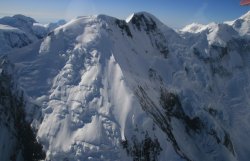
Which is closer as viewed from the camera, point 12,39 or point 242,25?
point 242,25

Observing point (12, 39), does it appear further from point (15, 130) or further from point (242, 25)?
point (15, 130)

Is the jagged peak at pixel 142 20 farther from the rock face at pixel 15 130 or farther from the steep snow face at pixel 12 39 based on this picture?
the steep snow face at pixel 12 39

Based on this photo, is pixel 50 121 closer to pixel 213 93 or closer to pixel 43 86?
pixel 43 86

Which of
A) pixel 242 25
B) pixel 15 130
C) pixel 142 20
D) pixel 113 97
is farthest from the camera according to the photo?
pixel 242 25

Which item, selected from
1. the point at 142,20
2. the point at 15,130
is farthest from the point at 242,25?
the point at 15,130

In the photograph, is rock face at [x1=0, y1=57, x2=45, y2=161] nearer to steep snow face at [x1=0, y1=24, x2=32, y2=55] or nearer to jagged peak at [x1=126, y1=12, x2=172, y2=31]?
jagged peak at [x1=126, y1=12, x2=172, y2=31]

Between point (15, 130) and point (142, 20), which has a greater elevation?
point (142, 20)

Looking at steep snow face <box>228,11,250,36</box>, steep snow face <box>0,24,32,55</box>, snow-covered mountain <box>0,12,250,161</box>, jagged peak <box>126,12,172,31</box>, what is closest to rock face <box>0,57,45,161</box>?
snow-covered mountain <box>0,12,250,161</box>

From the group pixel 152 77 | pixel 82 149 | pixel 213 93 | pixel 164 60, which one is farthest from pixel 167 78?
pixel 82 149

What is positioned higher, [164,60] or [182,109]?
[164,60]
